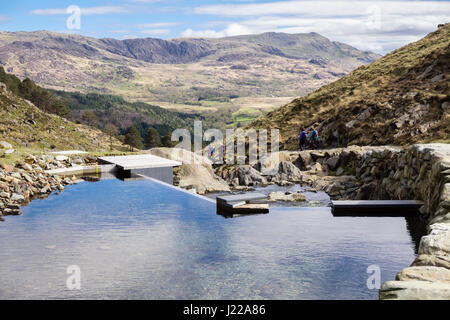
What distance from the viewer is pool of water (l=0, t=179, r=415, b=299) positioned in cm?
798

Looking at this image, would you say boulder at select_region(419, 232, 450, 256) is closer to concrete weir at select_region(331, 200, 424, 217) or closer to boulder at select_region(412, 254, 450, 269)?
boulder at select_region(412, 254, 450, 269)

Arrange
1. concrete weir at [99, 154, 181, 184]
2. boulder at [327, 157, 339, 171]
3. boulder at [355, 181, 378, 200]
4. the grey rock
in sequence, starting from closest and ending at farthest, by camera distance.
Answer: the grey rock → boulder at [355, 181, 378, 200] → concrete weir at [99, 154, 181, 184] → boulder at [327, 157, 339, 171]

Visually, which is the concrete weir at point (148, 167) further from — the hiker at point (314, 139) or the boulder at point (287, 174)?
the hiker at point (314, 139)

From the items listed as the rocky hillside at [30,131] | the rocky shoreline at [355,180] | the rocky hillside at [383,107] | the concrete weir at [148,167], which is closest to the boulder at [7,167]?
the rocky shoreline at [355,180]

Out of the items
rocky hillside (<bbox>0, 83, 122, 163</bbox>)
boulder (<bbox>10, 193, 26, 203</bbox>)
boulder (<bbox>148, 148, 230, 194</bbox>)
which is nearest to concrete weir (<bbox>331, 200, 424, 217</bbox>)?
boulder (<bbox>148, 148, 230, 194</bbox>)

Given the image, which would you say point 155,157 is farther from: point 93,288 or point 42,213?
point 93,288

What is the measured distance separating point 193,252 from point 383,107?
31.2 m

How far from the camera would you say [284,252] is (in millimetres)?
9703

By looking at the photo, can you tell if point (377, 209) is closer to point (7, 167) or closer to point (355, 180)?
point (355, 180)

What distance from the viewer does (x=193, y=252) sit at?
9734mm

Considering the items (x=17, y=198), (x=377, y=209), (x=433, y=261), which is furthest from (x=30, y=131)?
(x=433, y=261)

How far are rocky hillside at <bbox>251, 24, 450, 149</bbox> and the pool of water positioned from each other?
18496mm
